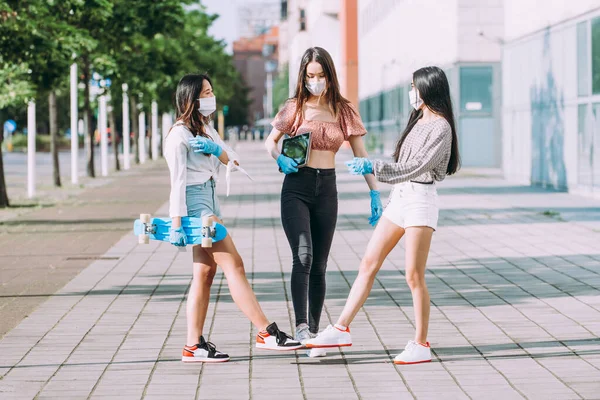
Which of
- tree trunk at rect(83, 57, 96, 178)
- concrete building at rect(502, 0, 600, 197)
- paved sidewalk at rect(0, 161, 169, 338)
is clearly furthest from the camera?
tree trunk at rect(83, 57, 96, 178)

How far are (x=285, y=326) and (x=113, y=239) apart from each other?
745 cm

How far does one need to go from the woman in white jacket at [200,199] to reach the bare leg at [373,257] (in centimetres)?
41

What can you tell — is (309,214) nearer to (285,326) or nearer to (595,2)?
(285,326)

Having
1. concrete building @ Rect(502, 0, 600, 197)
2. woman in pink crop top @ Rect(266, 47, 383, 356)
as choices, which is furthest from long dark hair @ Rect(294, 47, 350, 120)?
concrete building @ Rect(502, 0, 600, 197)

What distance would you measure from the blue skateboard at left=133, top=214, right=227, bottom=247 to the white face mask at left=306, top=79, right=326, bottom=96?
995mm

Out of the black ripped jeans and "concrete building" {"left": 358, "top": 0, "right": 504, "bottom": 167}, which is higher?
"concrete building" {"left": 358, "top": 0, "right": 504, "bottom": 167}

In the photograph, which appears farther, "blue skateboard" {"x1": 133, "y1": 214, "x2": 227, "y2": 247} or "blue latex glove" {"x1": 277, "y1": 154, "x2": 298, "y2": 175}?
"blue latex glove" {"x1": 277, "y1": 154, "x2": 298, "y2": 175}

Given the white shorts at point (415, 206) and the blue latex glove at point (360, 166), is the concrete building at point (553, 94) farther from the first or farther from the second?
the blue latex glove at point (360, 166)

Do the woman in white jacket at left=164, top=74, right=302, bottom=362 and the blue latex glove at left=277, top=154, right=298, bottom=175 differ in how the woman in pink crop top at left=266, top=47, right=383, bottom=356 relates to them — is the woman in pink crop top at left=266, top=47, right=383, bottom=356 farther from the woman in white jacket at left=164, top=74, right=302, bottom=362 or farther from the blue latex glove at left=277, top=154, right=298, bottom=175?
the woman in white jacket at left=164, top=74, right=302, bottom=362

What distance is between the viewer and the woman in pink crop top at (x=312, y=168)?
708cm

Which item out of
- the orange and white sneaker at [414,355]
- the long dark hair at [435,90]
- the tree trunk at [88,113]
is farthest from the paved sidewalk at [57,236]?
the tree trunk at [88,113]

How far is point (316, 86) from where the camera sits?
23.1 feet

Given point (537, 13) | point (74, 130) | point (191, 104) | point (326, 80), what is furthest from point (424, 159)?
point (74, 130)

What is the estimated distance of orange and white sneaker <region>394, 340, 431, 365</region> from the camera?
6.75m
